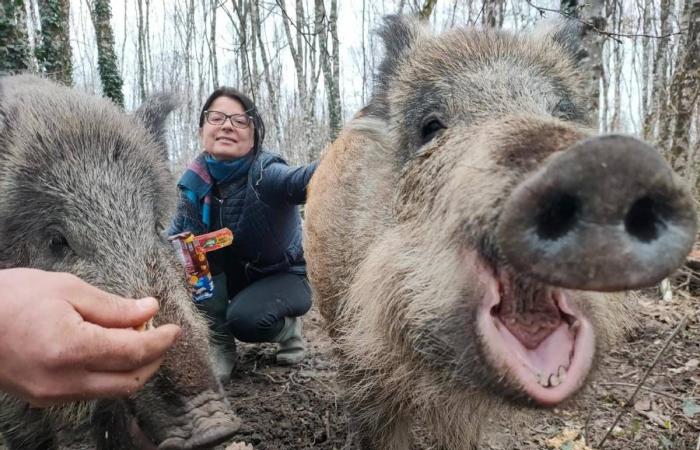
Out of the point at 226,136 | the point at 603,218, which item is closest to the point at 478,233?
the point at 603,218

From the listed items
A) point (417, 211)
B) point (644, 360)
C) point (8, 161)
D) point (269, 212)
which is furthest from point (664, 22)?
point (8, 161)

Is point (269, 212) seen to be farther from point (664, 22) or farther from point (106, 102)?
point (664, 22)

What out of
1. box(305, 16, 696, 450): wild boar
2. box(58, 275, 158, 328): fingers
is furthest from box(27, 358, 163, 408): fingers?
box(305, 16, 696, 450): wild boar

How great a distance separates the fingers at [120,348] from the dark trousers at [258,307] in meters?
2.78

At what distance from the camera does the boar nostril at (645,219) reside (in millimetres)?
1323

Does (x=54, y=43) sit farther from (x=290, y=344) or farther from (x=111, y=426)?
(x=111, y=426)

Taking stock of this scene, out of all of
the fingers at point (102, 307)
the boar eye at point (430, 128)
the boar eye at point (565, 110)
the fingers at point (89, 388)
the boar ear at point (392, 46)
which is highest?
the boar ear at point (392, 46)

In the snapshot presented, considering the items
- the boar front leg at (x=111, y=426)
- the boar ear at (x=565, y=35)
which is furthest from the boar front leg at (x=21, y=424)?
the boar ear at (x=565, y=35)

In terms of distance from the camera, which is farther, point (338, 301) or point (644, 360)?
point (644, 360)

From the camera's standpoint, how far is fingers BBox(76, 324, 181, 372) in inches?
55.1

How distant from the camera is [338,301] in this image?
3410mm

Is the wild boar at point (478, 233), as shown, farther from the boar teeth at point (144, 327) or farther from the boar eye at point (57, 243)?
the boar eye at point (57, 243)

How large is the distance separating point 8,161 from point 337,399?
272cm

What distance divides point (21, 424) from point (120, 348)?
73.8 inches
